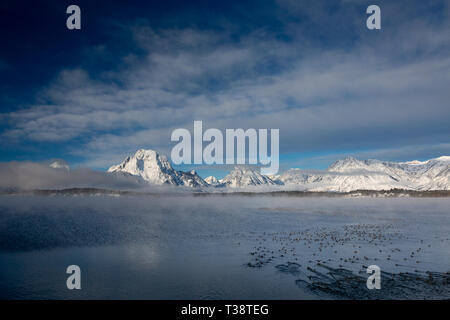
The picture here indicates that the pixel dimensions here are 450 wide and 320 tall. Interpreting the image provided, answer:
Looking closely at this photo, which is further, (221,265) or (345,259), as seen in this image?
(345,259)

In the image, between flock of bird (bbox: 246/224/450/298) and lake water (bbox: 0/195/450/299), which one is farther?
flock of bird (bbox: 246/224/450/298)

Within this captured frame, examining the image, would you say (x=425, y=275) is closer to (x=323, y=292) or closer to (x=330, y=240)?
(x=323, y=292)

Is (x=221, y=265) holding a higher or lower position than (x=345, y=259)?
higher

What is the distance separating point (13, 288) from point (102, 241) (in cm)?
2347

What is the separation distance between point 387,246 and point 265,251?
63.7 ft

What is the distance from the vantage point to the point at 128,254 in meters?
39.6

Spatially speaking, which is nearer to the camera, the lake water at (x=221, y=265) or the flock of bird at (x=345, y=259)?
the lake water at (x=221, y=265)

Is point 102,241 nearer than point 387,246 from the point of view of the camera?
No
